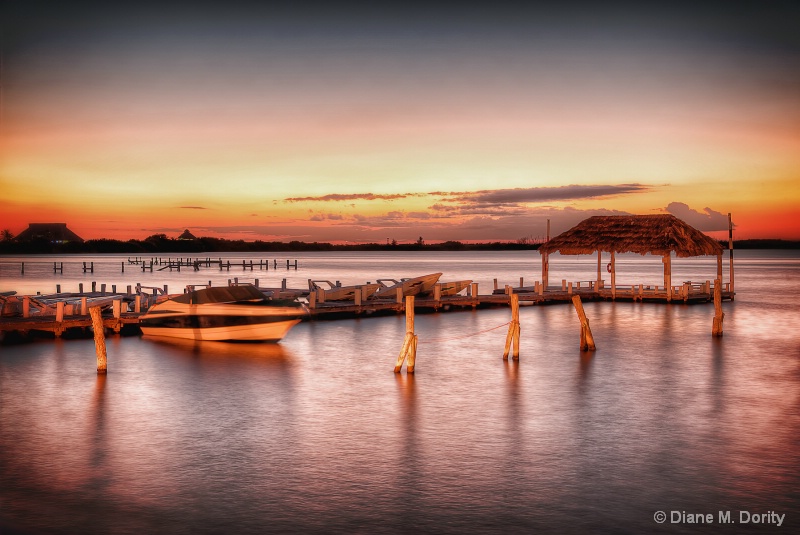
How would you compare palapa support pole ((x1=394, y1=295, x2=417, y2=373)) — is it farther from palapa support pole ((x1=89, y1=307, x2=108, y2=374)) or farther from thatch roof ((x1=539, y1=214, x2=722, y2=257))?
thatch roof ((x1=539, y1=214, x2=722, y2=257))

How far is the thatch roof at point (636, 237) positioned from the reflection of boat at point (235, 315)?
2410cm

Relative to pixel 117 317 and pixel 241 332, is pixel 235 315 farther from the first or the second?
pixel 117 317

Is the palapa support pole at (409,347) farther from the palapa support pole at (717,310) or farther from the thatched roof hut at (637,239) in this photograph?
the thatched roof hut at (637,239)

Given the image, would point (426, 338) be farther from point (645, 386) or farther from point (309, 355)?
point (645, 386)

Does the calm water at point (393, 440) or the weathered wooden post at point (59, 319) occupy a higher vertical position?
the weathered wooden post at point (59, 319)

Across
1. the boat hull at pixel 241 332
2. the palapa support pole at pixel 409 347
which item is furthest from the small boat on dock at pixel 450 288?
the palapa support pole at pixel 409 347

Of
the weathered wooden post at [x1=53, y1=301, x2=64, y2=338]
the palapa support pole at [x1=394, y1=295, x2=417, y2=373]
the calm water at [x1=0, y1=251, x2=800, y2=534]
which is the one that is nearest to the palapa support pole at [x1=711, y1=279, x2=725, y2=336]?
the calm water at [x1=0, y1=251, x2=800, y2=534]

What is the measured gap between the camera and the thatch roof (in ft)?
145

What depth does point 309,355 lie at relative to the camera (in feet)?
81.4

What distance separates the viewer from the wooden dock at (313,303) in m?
29.2

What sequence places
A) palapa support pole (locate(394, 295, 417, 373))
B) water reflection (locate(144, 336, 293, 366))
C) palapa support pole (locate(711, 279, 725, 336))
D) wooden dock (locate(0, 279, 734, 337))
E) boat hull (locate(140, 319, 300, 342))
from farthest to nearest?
wooden dock (locate(0, 279, 734, 337)), palapa support pole (locate(711, 279, 725, 336)), boat hull (locate(140, 319, 300, 342)), water reflection (locate(144, 336, 293, 366)), palapa support pole (locate(394, 295, 417, 373))

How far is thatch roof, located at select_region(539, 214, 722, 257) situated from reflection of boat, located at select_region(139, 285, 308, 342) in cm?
2410

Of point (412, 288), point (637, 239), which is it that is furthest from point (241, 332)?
point (637, 239)

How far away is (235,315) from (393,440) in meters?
14.4
